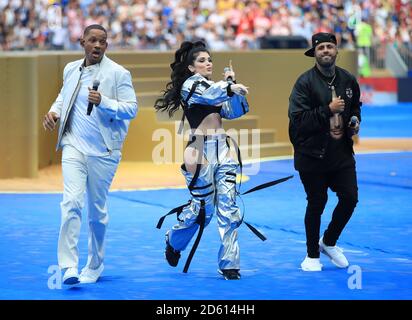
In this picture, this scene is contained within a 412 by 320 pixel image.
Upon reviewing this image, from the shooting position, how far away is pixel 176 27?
104 ft

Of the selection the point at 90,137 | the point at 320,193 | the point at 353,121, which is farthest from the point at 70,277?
the point at 353,121

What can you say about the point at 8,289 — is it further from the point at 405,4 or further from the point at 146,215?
the point at 405,4

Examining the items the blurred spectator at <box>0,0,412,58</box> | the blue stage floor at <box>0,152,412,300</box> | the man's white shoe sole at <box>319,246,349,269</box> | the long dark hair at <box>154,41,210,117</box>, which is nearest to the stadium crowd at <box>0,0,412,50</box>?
the blurred spectator at <box>0,0,412,58</box>

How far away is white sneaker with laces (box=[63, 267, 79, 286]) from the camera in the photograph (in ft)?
28.7

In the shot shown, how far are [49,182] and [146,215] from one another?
392cm

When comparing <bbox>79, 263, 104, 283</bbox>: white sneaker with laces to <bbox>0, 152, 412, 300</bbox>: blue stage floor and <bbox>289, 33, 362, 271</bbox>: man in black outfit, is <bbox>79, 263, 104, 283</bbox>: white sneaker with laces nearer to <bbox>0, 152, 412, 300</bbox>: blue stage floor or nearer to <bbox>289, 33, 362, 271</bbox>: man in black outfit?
<bbox>0, 152, 412, 300</bbox>: blue stage floor

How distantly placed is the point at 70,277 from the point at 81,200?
0.61 m

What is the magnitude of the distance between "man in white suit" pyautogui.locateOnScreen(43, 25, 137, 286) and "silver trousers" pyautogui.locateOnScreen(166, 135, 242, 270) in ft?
2.53

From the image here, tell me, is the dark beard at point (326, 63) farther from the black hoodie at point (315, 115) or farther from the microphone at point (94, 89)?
the microphone at point (94, 89)

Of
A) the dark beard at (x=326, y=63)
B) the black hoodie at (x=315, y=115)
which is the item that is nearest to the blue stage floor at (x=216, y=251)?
the black hoodie at (x=315, y=115)

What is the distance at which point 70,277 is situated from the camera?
8.74m

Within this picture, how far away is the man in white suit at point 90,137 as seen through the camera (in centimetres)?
887

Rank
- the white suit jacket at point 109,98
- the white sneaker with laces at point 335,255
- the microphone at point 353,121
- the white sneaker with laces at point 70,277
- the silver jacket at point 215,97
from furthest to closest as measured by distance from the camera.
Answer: the white sneaker with laces at point 335,255 < the microphone at point 353,121 < the silver jacket at point 215,97 < the white suit jacket at point 109,98 < the white sneaker with laces at point 70,277
